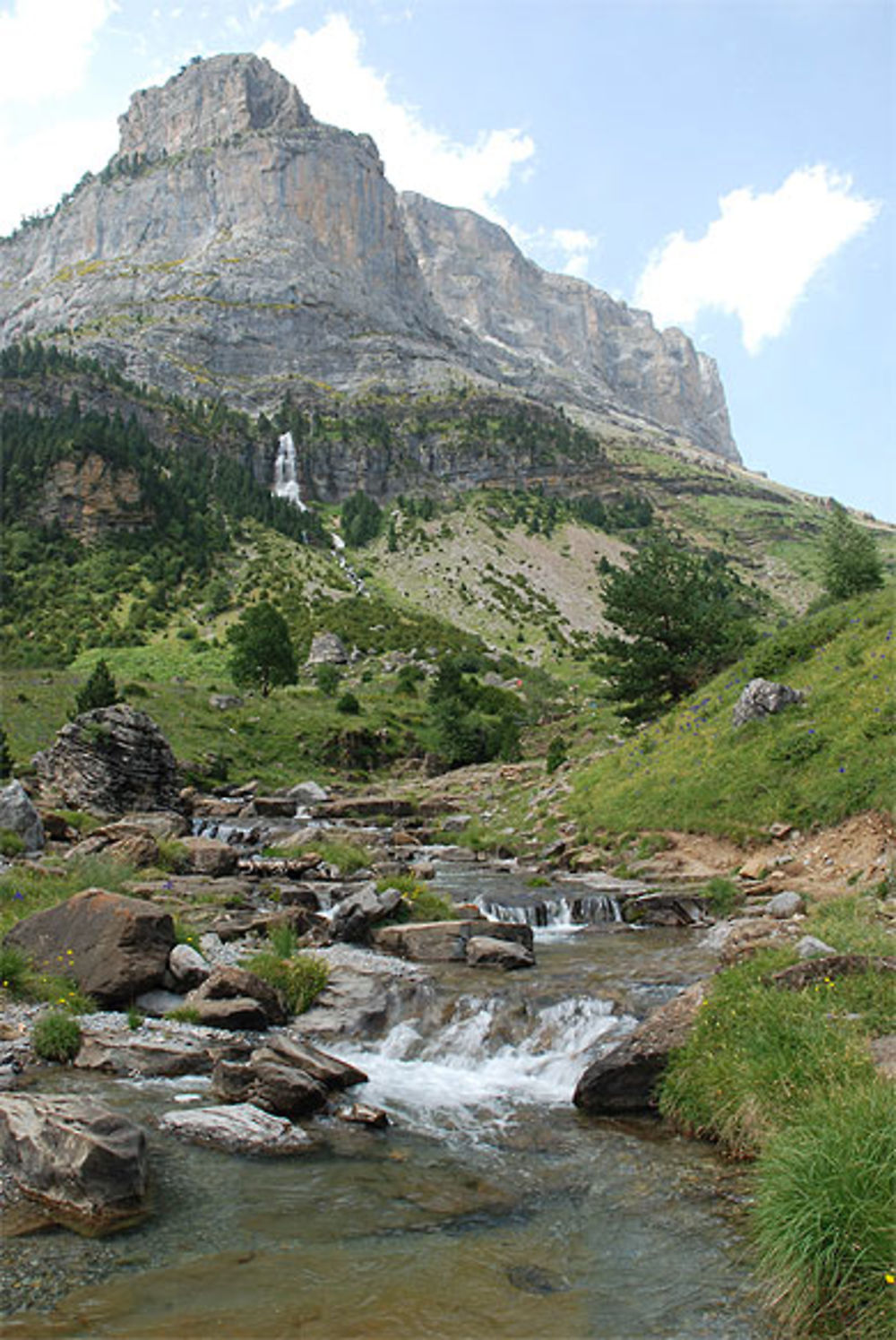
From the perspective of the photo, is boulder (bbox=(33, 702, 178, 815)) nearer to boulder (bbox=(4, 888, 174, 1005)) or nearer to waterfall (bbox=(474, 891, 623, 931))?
waterfall (bbox=(474, 891, 623, 931))

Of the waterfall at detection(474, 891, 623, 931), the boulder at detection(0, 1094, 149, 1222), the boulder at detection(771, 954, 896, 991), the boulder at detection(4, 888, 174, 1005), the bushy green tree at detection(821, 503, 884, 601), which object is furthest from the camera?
the bushy green tree at detection(821, 503, 884, 601)

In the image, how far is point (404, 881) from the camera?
2083 centimetres

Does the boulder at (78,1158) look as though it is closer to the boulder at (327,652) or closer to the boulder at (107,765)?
the boulder at (107,765)

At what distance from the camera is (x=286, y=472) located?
15525cm

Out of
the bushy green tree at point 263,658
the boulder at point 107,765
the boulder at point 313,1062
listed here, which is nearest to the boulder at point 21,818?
the boulder at point 107,765

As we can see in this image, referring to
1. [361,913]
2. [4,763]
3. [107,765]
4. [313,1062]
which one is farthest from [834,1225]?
[4,763]

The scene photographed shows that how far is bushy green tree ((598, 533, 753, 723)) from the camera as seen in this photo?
35188 millimetres

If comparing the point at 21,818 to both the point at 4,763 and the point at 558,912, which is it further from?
the point at 558,912

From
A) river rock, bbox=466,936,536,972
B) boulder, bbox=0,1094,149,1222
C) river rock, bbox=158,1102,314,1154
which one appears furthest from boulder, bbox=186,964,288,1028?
boulder, bbox=0,1094,149,1222

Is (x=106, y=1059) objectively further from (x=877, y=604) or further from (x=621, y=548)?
(x=621, y=548)

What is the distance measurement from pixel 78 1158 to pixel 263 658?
5813cm

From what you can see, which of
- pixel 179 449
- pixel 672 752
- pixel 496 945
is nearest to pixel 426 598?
pixel 179 449

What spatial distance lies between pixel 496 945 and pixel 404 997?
2844mm

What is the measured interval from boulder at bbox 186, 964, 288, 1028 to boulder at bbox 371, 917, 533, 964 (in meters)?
3.95
